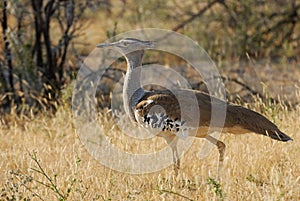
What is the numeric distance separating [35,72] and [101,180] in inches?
108

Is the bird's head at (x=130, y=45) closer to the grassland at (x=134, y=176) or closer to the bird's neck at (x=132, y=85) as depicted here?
the bird's neck at (x=132, y=85)

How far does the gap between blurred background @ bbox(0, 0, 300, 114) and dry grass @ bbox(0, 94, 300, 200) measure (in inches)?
50.2

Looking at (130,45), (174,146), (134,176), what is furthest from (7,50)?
(134,176)

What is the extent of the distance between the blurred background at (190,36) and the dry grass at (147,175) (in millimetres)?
1276

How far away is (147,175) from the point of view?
3.95 m

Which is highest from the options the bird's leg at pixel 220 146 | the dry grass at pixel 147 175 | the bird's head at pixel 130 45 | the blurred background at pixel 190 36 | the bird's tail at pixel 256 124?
the blurred background at pixel 190 36

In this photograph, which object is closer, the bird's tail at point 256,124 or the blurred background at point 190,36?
the bird's tail at point 256,124

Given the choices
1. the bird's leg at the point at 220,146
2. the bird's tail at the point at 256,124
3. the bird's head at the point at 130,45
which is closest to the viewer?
the bird's tail at the point at 256,124

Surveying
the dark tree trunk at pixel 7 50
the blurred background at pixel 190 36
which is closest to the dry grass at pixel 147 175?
the dark tree trunk at pixel 7 50

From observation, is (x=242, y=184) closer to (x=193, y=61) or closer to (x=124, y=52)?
(x=124, y=52)

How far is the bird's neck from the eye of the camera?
164 inches

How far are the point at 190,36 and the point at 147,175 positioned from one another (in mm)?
4699

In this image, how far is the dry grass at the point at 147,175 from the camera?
3.23m

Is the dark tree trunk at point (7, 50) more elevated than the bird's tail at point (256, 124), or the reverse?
the dark tree trunk at point (7, 50)
